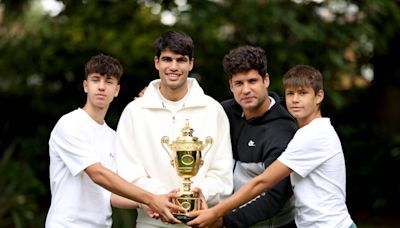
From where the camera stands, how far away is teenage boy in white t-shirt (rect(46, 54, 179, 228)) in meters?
4.60

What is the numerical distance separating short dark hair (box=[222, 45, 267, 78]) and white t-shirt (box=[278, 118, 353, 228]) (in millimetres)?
571

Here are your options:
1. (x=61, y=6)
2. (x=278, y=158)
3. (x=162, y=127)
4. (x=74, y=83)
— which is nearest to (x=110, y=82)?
(x=162, y=127)

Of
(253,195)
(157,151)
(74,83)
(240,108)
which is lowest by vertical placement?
(253,195)

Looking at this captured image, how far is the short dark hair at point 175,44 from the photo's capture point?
484 centimetres

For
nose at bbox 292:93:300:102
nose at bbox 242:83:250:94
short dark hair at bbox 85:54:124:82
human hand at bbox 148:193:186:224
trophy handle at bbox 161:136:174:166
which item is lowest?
human hand at bbox 148:193:186:224

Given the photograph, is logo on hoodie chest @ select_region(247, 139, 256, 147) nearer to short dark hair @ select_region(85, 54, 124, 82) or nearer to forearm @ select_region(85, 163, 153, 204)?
forearm @ select_region(85, 163, 153, 204)

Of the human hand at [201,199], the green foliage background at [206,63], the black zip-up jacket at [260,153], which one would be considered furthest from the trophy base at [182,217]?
the green foliage background at [206,63]

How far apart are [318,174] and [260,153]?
0.46 metres

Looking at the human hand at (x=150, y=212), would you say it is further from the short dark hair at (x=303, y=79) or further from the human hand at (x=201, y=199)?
the short dark hair at (x=303, y=79)

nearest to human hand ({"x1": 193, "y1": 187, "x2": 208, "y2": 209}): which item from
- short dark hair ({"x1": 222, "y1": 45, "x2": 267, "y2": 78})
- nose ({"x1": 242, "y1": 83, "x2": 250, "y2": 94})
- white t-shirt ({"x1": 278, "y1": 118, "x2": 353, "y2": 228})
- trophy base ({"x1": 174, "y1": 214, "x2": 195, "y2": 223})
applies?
trophy base ({"x1": 174, "y1": 214, "x2": 195, "y2": 223})

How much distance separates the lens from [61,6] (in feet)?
31.1

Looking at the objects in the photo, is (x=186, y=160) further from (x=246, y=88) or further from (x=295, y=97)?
(x=295, y=97)

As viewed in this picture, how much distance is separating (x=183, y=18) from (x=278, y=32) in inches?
47.6

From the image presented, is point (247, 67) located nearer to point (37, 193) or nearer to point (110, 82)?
point (110, 82)
